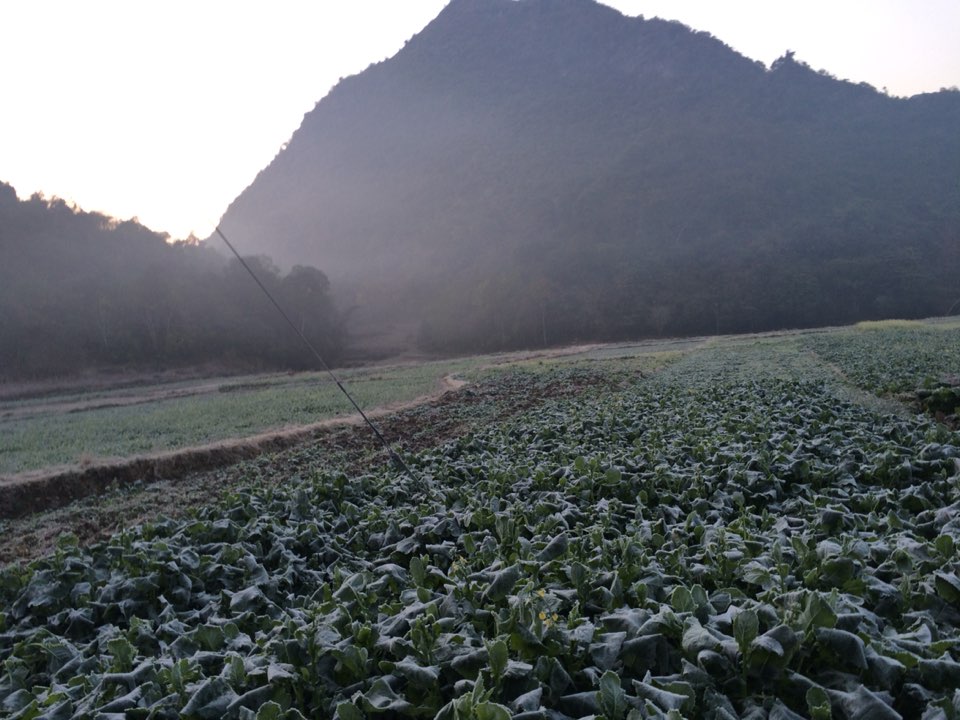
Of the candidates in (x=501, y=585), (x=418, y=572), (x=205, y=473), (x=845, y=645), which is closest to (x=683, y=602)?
(x=845, y=645)

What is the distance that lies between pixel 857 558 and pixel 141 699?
15.2 ft

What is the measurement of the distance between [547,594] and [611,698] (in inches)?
46.5

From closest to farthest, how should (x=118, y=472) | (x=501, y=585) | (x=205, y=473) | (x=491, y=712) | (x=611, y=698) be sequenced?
(x=491, y=712), (x=611, y=698), (x=501, y=585), (x=118, y=472), (x=205, y=473)

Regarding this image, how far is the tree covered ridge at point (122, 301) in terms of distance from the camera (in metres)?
52.2

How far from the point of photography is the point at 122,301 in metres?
59.1

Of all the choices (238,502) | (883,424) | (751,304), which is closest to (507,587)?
(238,502)

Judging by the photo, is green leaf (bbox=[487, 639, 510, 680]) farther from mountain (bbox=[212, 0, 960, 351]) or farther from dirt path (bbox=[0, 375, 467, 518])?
mountain (bbox=[212, 0, 960, 351])

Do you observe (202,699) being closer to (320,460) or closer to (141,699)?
(141,699)

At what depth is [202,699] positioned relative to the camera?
3396 millimetres

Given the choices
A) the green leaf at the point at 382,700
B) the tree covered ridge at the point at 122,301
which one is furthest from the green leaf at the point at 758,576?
the tree covered ridge at the point at 122,301

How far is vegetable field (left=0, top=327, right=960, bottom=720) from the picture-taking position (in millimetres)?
2996

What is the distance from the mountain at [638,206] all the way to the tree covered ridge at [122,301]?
1089 inches

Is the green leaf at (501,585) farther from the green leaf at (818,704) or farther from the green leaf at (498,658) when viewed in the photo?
the green leaf at (818,704)

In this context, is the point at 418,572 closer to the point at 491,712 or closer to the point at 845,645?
the point at 491,712
